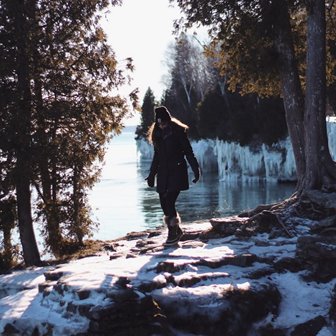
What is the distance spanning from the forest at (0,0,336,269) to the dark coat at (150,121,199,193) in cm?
253

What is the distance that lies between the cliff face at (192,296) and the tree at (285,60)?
2765 millimetres

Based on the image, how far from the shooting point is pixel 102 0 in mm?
9719

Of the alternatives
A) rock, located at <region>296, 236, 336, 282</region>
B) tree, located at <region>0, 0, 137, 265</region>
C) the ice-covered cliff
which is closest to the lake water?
the ice-covered cliff

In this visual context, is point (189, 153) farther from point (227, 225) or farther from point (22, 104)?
point (22, 104)

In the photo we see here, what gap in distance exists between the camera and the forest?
27.8 feet

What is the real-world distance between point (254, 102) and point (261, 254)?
34.9 meters

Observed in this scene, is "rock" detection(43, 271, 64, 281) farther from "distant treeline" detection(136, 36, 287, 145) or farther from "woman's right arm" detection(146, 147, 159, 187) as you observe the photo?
"distant treeline" detection(136, 36, 287, 145)

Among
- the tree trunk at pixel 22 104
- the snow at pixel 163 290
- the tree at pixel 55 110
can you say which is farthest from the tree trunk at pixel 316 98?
the tree trunk at pixel 22 104

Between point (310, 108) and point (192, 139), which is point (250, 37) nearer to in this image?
point (310, 108)

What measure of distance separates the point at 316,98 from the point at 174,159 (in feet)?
9.78

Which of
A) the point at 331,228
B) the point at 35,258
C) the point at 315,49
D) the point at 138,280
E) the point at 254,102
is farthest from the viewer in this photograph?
the point at 254,102

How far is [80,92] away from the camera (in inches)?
371

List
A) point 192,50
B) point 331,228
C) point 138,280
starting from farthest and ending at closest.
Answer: point 192,50
point 331,228
point 138,280

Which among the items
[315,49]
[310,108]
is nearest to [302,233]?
[310,108]
